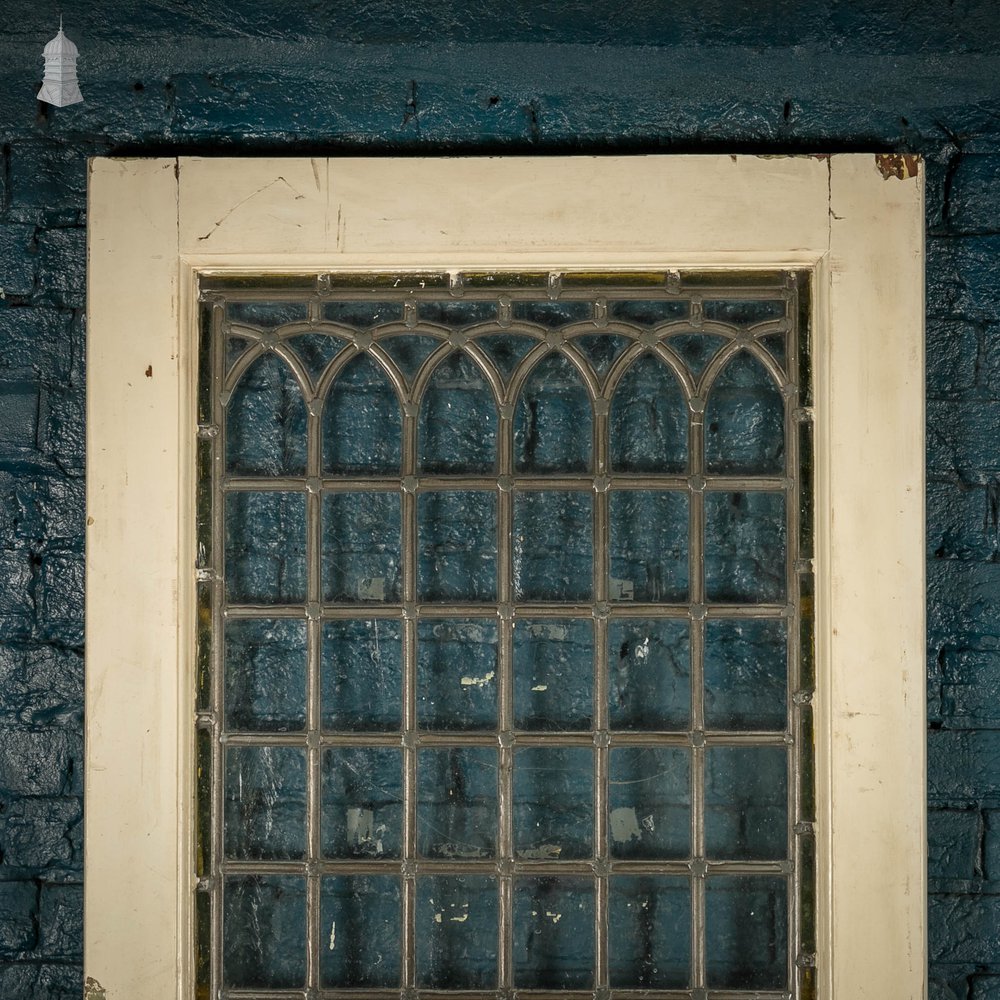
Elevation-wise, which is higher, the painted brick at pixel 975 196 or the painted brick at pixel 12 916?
the painted brick at pixel 975 196

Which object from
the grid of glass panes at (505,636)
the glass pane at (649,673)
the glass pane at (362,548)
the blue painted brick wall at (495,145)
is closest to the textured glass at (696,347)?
the grid of glass panes at (505,636)

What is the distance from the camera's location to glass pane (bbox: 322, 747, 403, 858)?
221 cm

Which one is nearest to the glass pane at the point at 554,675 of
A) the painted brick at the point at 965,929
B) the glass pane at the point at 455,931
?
the glass pane at the point at 455,931

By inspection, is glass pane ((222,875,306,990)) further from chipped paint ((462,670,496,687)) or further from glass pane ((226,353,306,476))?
glass pane ((226,353,306,476))

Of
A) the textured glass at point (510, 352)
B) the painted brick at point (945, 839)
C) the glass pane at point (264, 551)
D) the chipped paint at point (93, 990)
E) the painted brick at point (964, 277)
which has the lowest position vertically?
the chipped paint at point (93, 990)

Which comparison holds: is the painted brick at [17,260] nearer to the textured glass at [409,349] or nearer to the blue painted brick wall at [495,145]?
the blue painted brick wall at [495,145]

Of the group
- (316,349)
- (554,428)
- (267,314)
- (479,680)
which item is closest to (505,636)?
(479,680)

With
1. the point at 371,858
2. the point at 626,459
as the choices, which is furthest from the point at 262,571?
the point at 626,459

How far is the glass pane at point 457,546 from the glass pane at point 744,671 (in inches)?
18.0

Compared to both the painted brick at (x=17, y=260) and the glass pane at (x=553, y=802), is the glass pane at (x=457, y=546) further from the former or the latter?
the painted brick at (x=17, y=260)

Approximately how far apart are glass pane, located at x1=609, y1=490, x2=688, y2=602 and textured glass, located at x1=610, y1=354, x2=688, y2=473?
2.5 inches

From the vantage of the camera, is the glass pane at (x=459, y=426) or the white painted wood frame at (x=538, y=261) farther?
the glass pane at (x=459, y=426)

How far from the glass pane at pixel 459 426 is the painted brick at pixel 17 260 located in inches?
32.6

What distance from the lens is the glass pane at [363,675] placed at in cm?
222
